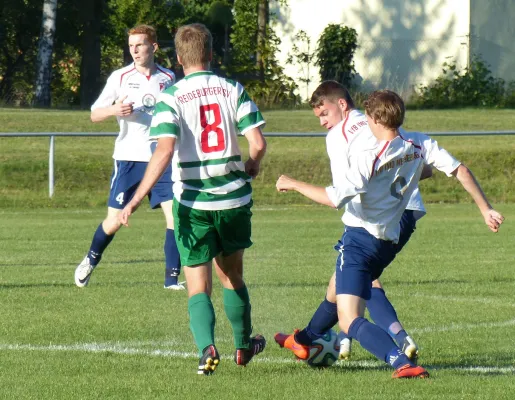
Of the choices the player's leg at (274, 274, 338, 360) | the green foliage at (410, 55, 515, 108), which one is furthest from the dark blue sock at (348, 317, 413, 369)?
the green foliage at (410, 55, 515, 108)

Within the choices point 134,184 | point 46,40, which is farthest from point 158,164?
point 46,40

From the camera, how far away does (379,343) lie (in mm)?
5652

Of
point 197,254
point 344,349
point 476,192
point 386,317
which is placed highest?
point 476,192

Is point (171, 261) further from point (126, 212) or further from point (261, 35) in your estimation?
point (261, 35)

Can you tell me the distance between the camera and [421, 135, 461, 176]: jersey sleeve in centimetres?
591

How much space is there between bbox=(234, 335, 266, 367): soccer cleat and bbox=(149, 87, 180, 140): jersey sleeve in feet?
3.92

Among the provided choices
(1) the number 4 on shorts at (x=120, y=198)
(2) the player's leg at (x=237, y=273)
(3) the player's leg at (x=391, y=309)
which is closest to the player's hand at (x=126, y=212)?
(2) the player's leg at (x=237, y=273)

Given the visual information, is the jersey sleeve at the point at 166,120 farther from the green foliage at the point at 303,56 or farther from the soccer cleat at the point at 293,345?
the green foliage at the point at 303,56

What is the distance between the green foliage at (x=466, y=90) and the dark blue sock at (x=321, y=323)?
28.1m

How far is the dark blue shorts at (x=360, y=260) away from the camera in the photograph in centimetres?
588

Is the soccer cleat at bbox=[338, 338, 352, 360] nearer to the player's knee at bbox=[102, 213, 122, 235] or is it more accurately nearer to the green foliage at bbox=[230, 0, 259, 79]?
the player's knee at bbox=[102, 213, 122, 235]

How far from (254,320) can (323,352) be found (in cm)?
175

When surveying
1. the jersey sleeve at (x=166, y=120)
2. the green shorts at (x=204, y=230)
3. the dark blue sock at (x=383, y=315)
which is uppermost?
the jersey sleeve at (x=166, y=120)

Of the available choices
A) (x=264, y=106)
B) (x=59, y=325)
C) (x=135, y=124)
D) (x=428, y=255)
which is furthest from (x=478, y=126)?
(x=59, y=325)
